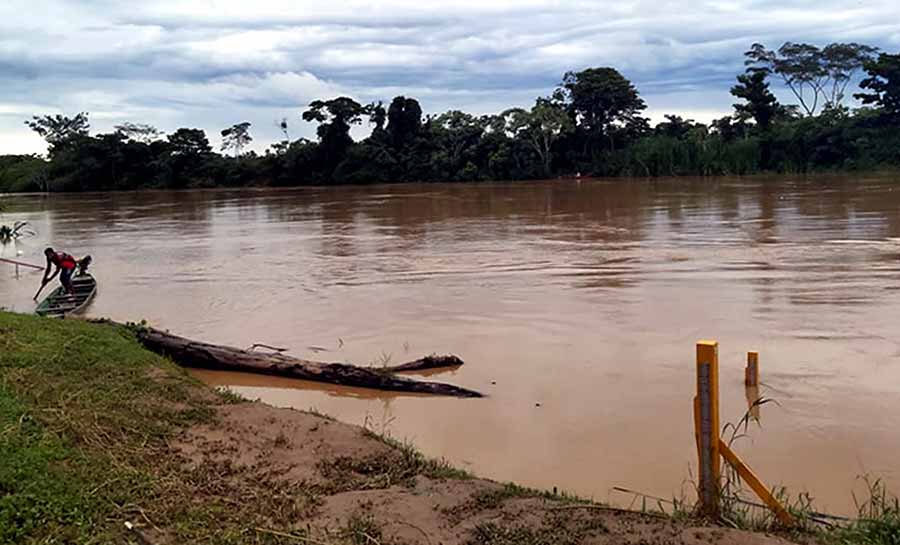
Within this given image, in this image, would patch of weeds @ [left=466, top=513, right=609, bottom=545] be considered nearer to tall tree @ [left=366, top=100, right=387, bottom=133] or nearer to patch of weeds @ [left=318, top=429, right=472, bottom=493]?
patch of weeds @ [left=318, top=429, right=472, bottom=493]

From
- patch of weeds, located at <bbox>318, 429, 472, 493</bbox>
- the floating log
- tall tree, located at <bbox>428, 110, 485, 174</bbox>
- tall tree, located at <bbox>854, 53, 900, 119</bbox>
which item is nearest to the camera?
patch of weeds, located at <bbox>318, 429, 472, 493</bbox>

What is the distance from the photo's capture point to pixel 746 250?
1716 centimetres

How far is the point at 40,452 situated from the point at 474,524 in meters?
2.55

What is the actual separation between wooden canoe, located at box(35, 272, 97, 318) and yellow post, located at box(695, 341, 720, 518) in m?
9.49

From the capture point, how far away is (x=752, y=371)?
7.71 metres

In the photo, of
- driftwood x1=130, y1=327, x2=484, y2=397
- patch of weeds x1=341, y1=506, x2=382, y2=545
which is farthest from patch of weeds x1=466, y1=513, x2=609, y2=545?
driftwood x1=130, y1=327, x2=484, y2=397

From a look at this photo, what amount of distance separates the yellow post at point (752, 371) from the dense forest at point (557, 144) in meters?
43.1

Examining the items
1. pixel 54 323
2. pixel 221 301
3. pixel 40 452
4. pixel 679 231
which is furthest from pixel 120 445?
pixel 679 231

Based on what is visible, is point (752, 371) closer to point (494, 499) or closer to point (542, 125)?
point (494, 499)

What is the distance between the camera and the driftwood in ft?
26.2

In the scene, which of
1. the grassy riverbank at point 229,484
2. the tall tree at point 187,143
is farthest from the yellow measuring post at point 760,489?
the tall tree at point 187,143

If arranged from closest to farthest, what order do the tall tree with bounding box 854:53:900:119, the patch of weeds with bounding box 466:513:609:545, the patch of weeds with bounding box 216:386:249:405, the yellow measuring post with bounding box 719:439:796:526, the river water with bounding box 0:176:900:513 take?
1. the patch of weeds with bounding box 466:513:609:545
2. the yellow measuring post with bounding box 719:439:796:526
3. the river water with bounding box 0:176:900:513
4. the patch of weeds with bounding box 216:386:249:405
5. the tall tree with bounding box 854:53:900:119

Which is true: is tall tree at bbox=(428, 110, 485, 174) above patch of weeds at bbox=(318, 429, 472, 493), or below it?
above

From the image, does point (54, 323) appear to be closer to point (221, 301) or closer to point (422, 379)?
point (422, 379)
